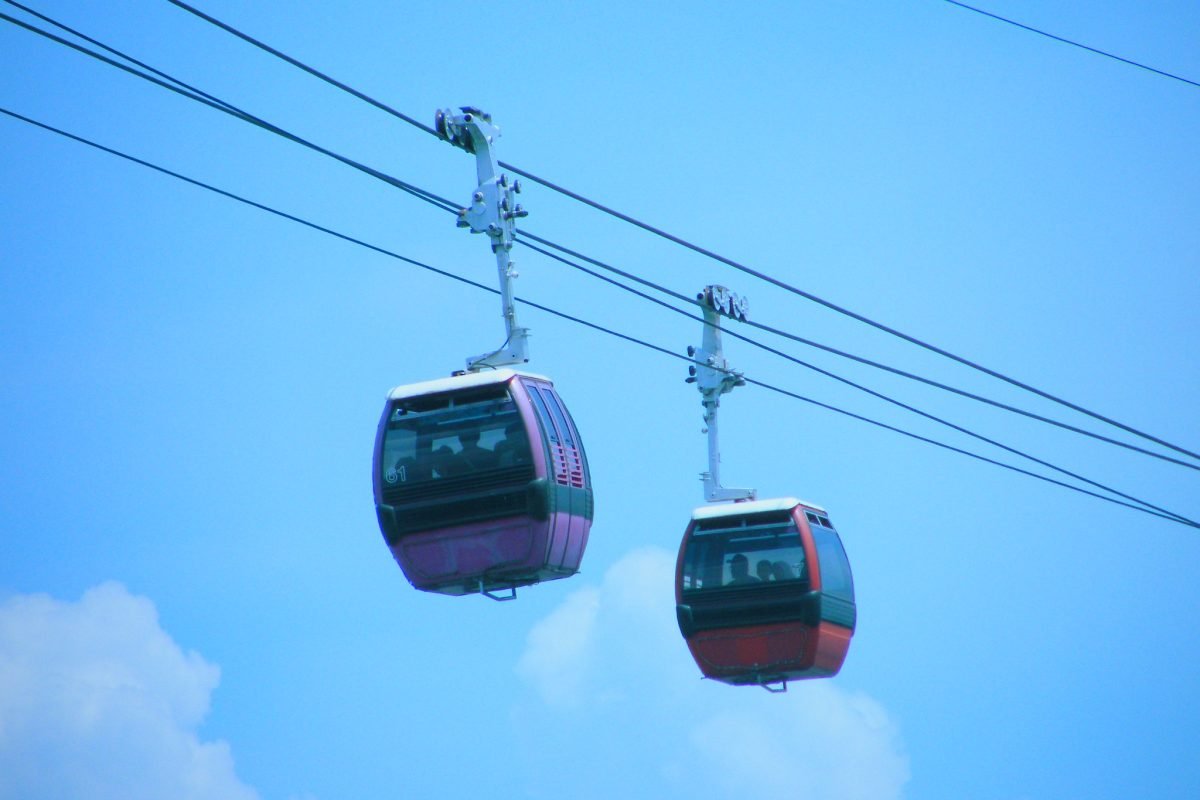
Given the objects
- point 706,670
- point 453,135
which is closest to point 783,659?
point 706,670

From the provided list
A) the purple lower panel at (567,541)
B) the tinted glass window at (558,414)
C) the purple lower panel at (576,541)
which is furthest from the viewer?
the tinted glass window at (558,414)

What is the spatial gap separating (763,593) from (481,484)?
5.07 meters

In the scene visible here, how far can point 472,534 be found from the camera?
696 inches

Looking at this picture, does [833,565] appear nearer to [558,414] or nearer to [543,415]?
[558,414]

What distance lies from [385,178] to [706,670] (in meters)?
7.64

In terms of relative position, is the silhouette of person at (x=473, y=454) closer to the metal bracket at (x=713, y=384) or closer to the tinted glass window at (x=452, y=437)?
the tinted glass window at (x=452, y=437)

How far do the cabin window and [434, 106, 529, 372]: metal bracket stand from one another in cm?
470

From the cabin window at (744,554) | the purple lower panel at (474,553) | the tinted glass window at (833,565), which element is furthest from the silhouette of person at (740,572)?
the purple lower panel at (474,553)

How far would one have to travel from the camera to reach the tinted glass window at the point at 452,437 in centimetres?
1766

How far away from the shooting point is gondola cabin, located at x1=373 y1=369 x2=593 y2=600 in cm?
1755

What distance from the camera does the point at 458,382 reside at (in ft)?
59.0

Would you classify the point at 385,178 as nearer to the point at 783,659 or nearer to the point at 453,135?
the point at 453,135

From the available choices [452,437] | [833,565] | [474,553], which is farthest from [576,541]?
[833,565]

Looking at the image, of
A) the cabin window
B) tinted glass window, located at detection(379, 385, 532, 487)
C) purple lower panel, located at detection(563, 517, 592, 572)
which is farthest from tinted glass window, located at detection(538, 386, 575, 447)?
the cabin window
